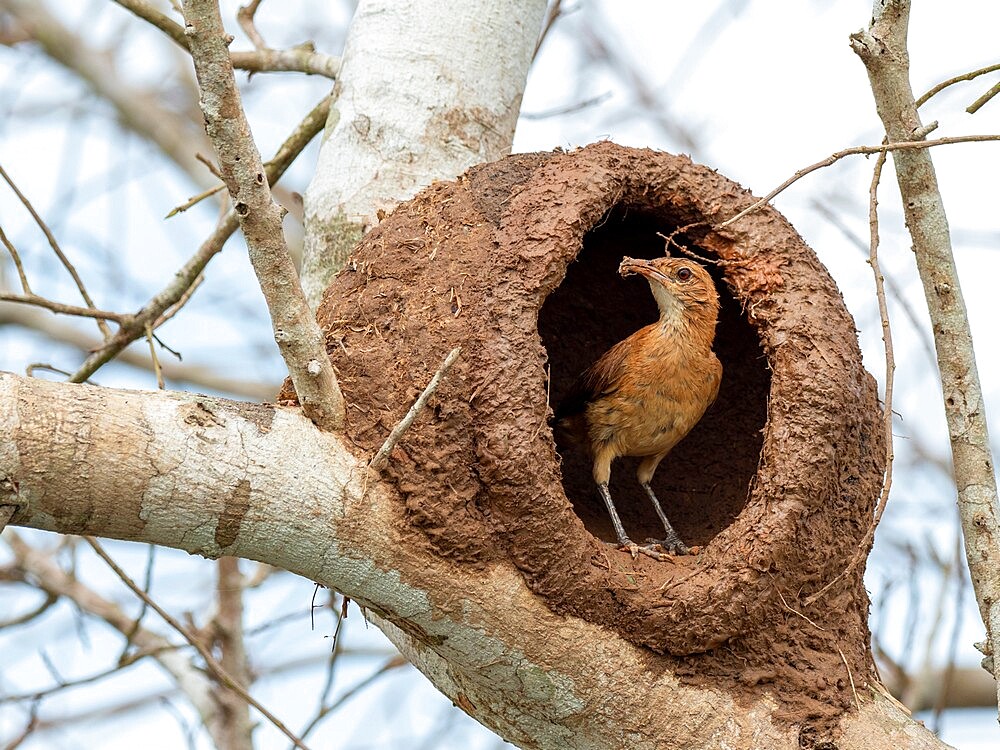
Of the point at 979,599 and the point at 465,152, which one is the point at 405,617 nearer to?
the point at 979,599

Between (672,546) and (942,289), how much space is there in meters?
1.72

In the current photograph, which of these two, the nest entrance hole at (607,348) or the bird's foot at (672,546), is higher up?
the nest entrance hole at (607,348)

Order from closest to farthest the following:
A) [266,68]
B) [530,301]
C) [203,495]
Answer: [203,495] → [530,301] → [266,68]

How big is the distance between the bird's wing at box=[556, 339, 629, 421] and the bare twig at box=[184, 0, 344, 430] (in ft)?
6.09

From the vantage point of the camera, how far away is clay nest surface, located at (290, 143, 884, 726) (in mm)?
3758

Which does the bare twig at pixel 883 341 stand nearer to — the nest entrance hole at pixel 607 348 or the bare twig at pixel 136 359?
the nest entrance hole at pixel 607 348

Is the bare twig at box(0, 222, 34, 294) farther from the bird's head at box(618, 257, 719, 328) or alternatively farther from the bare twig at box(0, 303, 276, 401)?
the bare twig at box(0, 303, 276, 401)

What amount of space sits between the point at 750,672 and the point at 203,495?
188cm

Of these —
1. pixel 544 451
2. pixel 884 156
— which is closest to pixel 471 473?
pixel 544 451

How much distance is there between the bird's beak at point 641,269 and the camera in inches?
198

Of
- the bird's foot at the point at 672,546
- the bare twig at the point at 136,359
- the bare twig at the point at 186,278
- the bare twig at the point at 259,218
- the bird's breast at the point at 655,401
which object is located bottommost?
the bird's foot at the point at 672,546

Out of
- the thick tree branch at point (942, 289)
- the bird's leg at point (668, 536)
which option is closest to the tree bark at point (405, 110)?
the bird's leg at point (668, 536)

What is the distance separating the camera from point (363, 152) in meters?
4.92

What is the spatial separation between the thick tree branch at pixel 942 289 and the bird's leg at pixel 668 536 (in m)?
1.18
